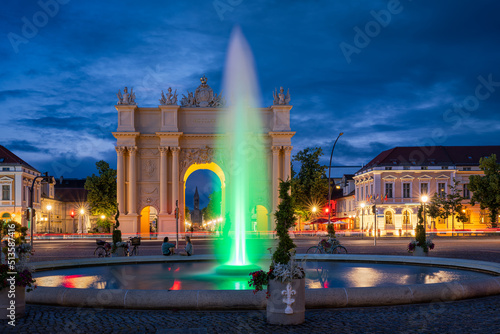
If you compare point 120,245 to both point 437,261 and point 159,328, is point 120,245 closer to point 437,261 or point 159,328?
point 437,261

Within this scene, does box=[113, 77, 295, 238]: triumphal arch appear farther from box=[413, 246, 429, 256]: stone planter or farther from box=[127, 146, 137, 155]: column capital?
box=[413, 246, 429, 256]: stone planter

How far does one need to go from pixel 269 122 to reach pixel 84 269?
159 ft

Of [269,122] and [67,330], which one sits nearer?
[67,330]

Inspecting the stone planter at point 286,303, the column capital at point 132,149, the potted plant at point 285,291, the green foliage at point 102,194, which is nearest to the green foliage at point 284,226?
the potted plant at point 285,291

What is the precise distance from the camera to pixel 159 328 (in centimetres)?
1025

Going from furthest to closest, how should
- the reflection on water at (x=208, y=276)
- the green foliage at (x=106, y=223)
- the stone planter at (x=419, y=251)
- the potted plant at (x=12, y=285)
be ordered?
the green foliage at (x=106, y=223), the stone planter at (x=419, y=251), the reflection on water at (x=208, y=276), the potted plant at (x=12, y=285)

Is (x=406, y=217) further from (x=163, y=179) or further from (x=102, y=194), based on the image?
(x=102, y=194)

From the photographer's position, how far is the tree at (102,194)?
290 feet

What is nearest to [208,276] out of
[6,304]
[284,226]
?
[284,226]

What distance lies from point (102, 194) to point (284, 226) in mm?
80361

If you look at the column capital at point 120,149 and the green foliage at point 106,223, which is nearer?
the column capital at point 120,149

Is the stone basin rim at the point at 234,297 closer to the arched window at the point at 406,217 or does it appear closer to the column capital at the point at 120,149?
the column capital at the point at 120,149

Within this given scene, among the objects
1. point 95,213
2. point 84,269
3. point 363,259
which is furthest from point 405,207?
point 84,269

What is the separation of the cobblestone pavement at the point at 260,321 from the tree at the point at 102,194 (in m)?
78.3
